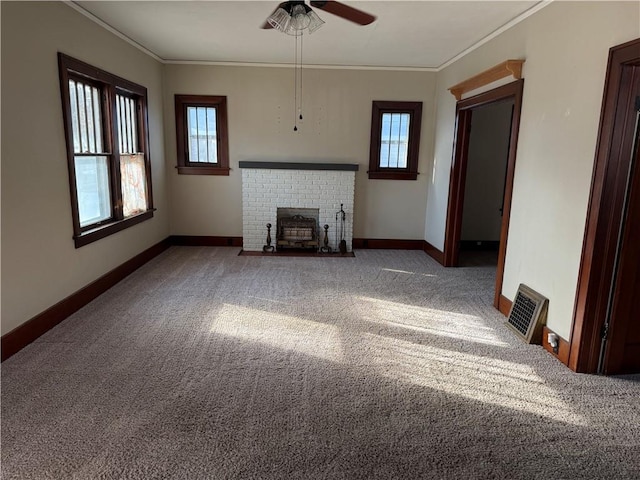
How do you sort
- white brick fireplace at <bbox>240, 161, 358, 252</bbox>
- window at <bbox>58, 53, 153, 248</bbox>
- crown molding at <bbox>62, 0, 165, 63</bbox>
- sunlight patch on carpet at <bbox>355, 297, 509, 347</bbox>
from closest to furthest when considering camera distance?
sunlight patch on carpet at <bbox>355, 297, 509, 347</bbox> < crown molding at <bbox>62, 0, 165, 63</bbox> < window at <bbox>58, 53, 153, 248</bbox> < white brick fireplace at <bbox>240, 161, 358, 252</bbox>

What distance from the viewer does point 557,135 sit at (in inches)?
119

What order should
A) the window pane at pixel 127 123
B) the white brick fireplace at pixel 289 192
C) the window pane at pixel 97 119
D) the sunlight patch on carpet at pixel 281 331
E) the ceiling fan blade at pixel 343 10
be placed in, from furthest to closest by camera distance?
1. the white brick fireplace at pixel 289 192
2. the window pane at pixel 127 123
3. the window pane at pixel 97 119
4. the sunlight patch on carpet at pixel 281 331
5. the ceiling fan blade at pixel 343 10

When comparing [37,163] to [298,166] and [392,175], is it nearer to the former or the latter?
[298,166]

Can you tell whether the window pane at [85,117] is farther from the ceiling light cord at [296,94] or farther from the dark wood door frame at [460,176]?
the dark wood door frame at [460,176]

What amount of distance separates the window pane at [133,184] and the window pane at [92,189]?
0.33 meters

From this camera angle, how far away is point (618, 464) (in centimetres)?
196

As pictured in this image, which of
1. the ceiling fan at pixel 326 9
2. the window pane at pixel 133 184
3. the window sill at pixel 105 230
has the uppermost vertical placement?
the ceiling fan at pixel 326 9

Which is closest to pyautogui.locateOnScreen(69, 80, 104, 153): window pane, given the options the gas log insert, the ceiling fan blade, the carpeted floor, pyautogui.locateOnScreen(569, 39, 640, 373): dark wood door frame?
the carpeted floor

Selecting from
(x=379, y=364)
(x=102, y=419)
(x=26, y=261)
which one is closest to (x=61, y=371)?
(x=102, y=419)

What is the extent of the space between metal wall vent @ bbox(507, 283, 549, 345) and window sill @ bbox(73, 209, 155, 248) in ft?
12.5

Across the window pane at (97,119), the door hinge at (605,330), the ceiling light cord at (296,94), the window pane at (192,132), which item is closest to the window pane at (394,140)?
the ceiling light cord at (296,94)

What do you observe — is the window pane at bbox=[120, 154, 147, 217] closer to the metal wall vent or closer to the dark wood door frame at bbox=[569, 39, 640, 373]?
the metal wall vent

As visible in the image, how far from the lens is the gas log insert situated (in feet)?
19.8

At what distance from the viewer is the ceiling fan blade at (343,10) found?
2.58 meters
